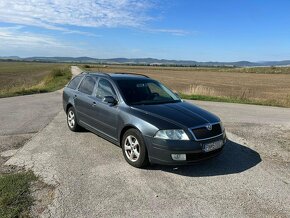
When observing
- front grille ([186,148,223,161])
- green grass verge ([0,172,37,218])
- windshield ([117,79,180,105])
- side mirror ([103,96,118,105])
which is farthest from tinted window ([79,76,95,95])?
front grille ([186,148,223,161])

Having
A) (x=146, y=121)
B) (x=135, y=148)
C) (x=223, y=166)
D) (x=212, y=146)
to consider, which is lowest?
(x=223, y=166)

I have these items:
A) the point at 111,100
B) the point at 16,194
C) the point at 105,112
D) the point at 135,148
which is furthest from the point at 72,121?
the point at 16,194

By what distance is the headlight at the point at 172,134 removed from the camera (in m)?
5.17

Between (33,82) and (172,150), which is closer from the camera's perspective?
(172,150)

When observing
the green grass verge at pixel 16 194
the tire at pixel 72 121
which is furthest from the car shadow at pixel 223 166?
the tire at pixel 72 121

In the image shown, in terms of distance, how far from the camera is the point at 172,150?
512 centimetres

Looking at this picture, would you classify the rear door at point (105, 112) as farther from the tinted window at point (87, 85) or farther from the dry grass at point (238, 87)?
the dry grass at point (238, 87)

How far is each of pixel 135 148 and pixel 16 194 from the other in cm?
204

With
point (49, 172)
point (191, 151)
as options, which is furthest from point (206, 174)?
point (49, 172)

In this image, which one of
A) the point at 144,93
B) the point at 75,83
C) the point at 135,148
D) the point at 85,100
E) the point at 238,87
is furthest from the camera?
the point at 238,87

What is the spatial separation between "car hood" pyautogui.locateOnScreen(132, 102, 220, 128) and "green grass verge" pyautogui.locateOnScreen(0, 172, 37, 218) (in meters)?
2.22

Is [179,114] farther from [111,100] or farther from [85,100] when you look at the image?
[85,100]

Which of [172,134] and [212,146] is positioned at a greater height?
[172,134]

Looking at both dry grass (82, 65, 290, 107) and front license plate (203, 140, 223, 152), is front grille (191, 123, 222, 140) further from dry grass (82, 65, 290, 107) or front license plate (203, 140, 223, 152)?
dry grass (82, 65, 290, 107)
